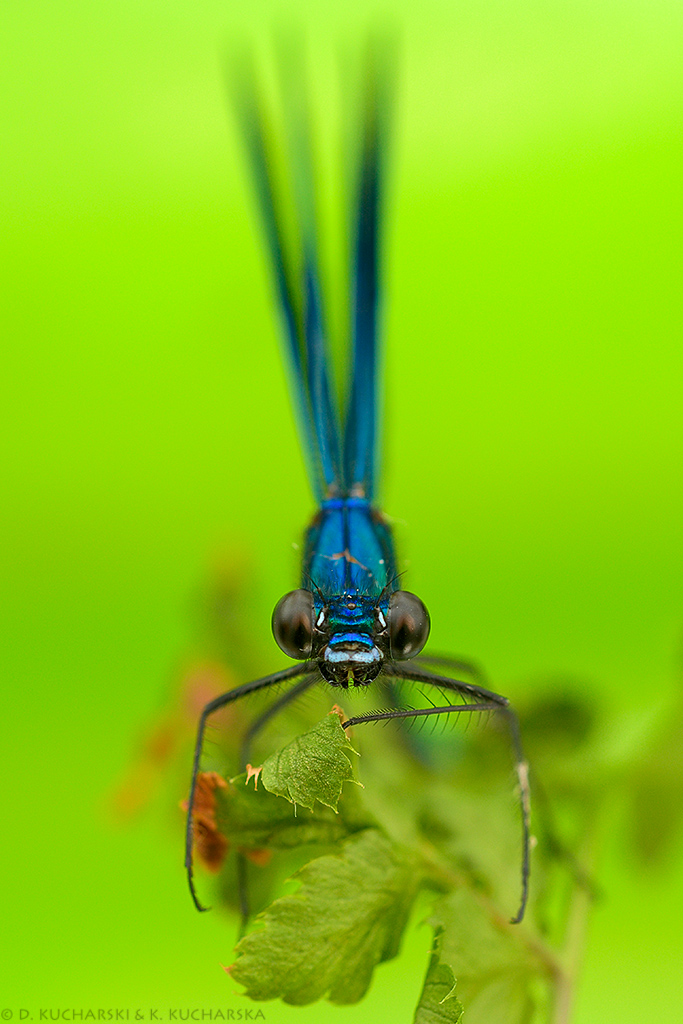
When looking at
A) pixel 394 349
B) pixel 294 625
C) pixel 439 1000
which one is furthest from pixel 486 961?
pixel 394 349

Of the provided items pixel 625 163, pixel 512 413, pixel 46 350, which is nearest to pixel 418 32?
pixel 625 163

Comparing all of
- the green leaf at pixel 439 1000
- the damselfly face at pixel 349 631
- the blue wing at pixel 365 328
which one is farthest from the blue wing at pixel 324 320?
the green leaf at pixel 439 1000

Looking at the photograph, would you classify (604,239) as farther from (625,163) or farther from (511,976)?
(511,976)

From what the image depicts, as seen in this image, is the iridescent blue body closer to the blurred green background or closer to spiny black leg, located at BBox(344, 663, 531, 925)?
spiny black leg, located at BBox(344, 663, 531, 925)

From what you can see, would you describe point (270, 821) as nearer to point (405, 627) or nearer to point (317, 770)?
point (317, 770)

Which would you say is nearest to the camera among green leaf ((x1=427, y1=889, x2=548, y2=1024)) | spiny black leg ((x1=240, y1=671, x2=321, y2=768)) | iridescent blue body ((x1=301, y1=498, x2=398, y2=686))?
green leaf ((x1=427, y1=889, x2=548, y2=1024))

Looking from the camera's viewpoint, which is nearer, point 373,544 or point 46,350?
point 373,544

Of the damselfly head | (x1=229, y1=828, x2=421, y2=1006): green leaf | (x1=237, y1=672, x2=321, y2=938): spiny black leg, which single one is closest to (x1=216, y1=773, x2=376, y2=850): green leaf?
(x1=229, y1=828, x2=421, y2=1006): green leaf
